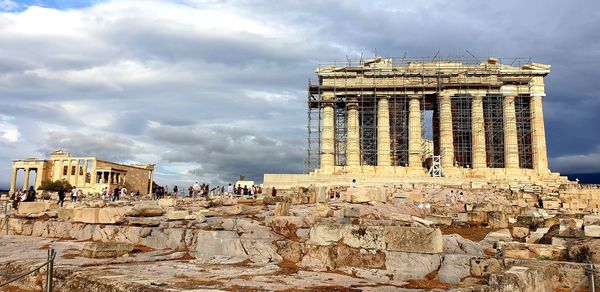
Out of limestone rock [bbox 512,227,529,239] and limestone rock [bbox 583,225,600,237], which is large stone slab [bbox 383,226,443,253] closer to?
limestone rock [bbox 583,225,600,237]

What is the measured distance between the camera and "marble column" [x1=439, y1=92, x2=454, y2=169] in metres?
47.8

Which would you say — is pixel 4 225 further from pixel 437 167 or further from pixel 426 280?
pixel 437 167

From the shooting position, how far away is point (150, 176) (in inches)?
2739

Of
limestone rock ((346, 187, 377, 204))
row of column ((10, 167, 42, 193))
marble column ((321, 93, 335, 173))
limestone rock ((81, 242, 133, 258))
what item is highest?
marble column ((321, 93, 335, 173))

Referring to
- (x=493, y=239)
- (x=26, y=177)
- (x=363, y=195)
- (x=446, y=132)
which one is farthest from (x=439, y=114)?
(x=26, y=177)

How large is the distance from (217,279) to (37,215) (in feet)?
40.0

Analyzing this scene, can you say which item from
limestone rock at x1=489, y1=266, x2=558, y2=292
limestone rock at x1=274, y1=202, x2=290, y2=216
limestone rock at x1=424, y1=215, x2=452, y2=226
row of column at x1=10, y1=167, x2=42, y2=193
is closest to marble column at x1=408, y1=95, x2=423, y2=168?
limestone rock at x1=424, y1=215, x2=452, y2=226

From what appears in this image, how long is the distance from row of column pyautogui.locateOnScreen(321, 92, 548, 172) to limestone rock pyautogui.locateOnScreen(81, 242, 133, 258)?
126ft

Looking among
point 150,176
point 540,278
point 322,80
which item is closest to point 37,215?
point 540,278

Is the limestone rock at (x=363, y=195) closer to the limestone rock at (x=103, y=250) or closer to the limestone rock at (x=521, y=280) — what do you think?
the limestone rock at (x=103, y=250)

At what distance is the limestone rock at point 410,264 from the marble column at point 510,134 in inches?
1703

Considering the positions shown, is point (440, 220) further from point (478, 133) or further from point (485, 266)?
point (478, 133)

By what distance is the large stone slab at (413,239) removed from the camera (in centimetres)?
789

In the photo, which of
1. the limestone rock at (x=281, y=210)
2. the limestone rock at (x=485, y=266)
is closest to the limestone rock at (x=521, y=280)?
the limestone rock at (x=485, y=266)
